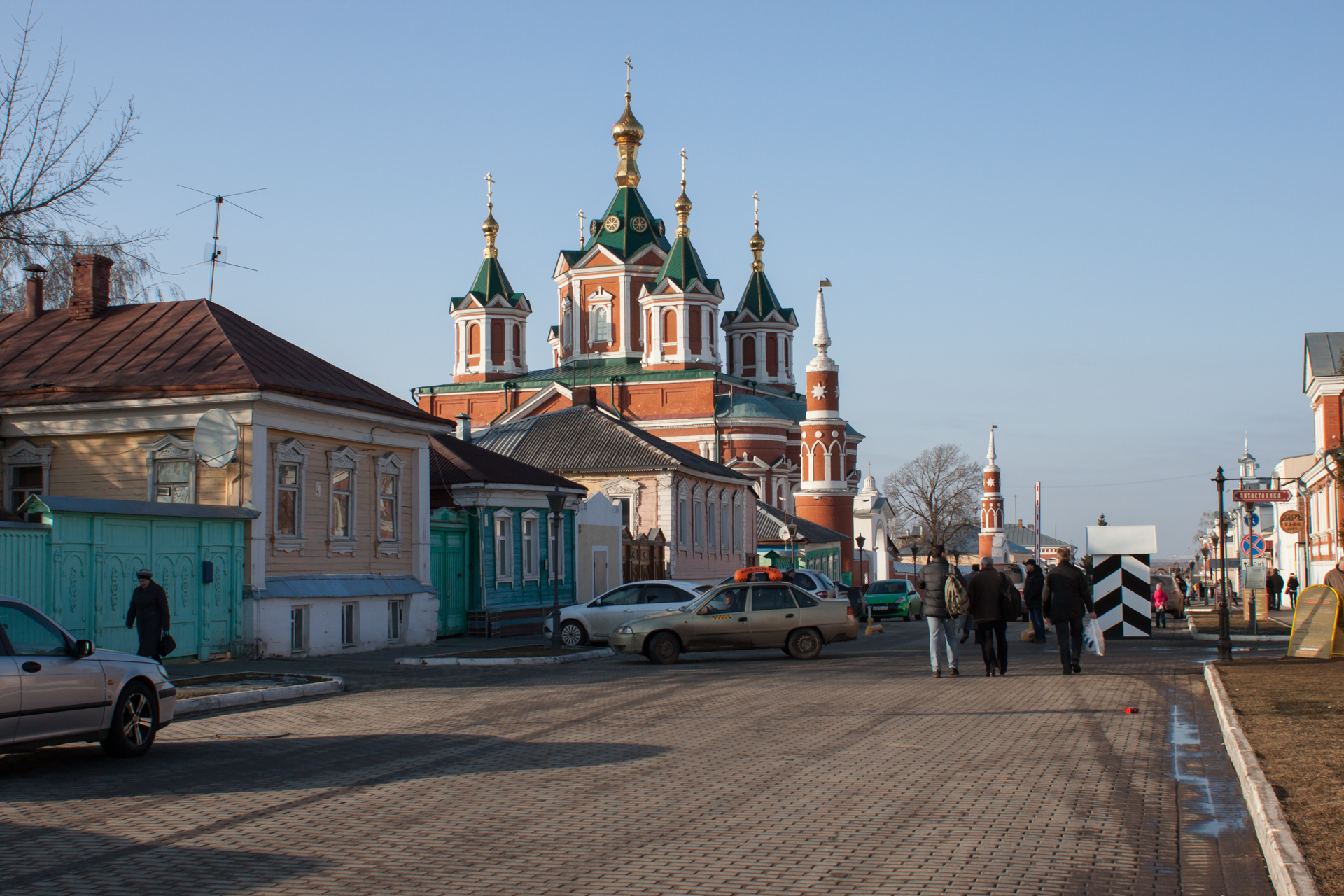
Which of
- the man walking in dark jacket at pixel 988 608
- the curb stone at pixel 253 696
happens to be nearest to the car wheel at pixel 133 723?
the curb stone at pixel 253 696

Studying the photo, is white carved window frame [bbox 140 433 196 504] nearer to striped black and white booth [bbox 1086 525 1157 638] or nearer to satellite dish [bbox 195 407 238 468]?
satellite dish [bbox 195 407 238 468]

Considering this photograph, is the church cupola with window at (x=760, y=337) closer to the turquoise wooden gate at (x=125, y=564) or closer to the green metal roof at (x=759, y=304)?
the green metal roof at (x=759, y=304)

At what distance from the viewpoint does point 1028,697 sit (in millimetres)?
15516

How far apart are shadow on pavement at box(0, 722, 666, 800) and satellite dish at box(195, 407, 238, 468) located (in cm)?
944

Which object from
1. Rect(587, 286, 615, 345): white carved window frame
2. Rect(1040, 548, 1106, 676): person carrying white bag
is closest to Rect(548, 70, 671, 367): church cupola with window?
Rect(587, 286, 615, 345): white carved window frame

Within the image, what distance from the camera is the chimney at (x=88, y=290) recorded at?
84.3 feet

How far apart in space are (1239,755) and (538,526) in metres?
24.1

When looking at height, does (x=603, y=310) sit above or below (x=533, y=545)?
above

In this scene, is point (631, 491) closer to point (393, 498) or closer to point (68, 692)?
point (393, 498)

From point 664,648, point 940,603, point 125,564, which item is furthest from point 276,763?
point 664,648

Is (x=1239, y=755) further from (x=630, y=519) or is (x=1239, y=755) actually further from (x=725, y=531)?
(x=725, y=531)

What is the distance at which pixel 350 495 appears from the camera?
24.6 meters

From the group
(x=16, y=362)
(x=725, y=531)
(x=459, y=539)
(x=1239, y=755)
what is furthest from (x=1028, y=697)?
(x=725, y=531)

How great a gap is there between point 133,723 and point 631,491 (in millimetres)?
32254
